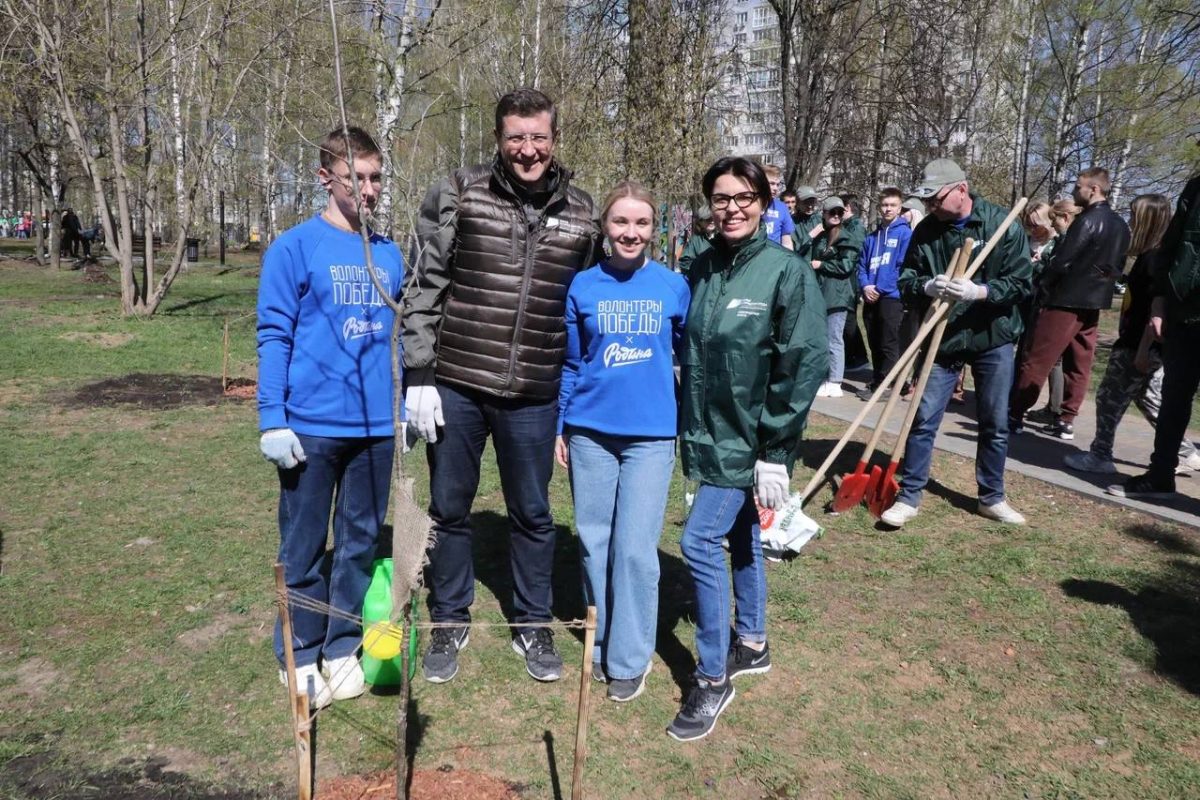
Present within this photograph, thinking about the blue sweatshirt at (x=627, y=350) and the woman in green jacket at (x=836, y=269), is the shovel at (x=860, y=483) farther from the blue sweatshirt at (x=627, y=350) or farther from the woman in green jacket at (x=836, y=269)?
the woman in green jacket at (x=836, y=269)

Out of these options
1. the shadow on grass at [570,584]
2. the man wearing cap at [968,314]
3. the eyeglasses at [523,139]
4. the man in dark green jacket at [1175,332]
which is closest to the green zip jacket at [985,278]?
the man wearing cap at [968,314]

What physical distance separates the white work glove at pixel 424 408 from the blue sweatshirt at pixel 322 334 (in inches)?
4.0

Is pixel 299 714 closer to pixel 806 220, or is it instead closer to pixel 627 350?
pixel 627 350

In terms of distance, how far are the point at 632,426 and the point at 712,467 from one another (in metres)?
0.32

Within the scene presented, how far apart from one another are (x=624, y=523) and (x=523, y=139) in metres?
1.42

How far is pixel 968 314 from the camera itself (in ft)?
15.1

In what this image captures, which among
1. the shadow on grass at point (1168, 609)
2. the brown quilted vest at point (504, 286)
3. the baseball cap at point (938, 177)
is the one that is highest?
the baseball cap at point (938, 177)

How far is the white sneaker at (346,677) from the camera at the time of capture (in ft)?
9.90

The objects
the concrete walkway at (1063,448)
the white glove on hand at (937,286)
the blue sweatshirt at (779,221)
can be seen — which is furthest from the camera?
the blue sweatshirt at (779,221)

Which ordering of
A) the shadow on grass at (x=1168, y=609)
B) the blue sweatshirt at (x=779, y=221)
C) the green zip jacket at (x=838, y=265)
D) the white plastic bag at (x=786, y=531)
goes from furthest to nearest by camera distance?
the green zip jacket at (x=838, y=265) → the blue sweatshirt at (x=779, y=221) → the white plastic bag at (x=786, y=531) → the shadow on grass at (x=1168, y=609)

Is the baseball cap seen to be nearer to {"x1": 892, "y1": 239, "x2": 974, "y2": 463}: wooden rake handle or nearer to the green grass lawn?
{"x1": 892, "y1": 239, "x2": 974, "y2": 463}: wooden rake handle

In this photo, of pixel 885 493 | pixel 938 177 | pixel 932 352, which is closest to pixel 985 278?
pixel 932 352

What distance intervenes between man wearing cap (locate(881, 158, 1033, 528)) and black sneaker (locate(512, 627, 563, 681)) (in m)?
2.40

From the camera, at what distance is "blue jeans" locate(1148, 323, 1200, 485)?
4.75 m
